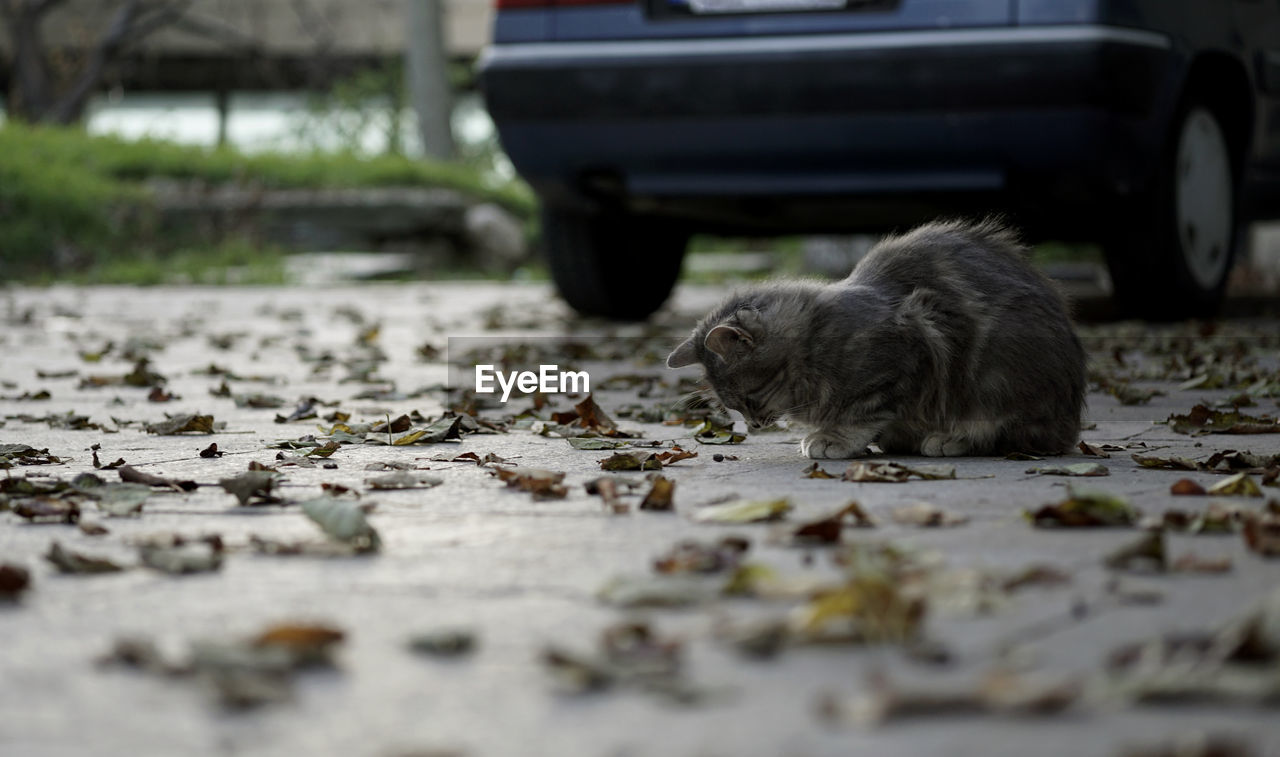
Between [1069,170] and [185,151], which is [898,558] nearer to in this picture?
[1069,170]

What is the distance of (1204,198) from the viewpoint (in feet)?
21.3

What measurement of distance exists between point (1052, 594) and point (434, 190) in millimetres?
13851

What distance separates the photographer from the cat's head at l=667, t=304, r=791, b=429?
11.8ft

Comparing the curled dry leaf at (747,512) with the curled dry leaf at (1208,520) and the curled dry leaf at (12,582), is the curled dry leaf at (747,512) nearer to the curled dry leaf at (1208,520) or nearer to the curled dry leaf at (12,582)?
the curled dry leaf at (1208,520)

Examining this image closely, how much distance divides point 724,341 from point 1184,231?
338 cm

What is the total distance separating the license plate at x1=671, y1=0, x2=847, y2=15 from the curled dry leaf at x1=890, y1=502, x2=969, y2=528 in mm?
3483

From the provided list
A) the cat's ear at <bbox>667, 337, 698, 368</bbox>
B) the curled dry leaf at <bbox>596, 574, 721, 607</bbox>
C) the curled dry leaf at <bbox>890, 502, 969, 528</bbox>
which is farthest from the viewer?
the cat's ear at <bbox>667, 337, 698, 368</bbox>

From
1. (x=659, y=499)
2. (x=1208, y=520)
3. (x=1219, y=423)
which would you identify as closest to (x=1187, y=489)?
(x=1208, y=520)

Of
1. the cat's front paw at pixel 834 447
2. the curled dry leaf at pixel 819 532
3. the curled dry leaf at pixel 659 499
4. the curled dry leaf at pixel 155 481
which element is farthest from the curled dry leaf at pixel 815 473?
the curled dry leaf at pixel 155 481

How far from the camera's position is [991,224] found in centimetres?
379

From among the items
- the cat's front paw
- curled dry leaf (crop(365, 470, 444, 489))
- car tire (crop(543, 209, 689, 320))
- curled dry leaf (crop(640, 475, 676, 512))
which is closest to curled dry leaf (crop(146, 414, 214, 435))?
curled dry leaf (crop(365, 470, 444, 489))

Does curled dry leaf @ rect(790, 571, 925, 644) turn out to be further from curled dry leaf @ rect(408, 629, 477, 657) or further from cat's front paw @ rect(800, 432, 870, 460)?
cat's front paw @ rect(800, 432, 870, 460)

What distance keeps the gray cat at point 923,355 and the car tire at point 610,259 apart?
3.19 meters

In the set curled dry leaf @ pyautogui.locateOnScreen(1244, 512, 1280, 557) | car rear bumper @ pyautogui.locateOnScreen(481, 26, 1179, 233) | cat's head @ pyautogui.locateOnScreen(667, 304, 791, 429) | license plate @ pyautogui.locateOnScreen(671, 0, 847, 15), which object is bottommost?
curled dry leaf @ pyautogui.locateOnScreen(1244, 512, 1280, 557)
